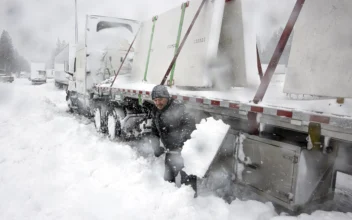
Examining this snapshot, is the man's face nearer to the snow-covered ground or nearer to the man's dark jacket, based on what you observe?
the man's dark jacket

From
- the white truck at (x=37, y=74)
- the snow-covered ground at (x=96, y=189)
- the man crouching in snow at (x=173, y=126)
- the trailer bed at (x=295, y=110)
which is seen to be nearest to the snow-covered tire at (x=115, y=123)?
the snow-covered ground at (x=96, y=189)

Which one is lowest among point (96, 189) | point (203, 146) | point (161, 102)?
point (96, 189)

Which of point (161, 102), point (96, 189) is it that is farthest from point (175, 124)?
point (96, 189)

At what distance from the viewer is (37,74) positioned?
42312 millimetres

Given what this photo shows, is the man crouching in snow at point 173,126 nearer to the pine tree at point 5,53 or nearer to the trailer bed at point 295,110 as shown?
the trailer bed at point 295,110

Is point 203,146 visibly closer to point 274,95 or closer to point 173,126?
point 173,126

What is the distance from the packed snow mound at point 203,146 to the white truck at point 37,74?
45034 millimetres

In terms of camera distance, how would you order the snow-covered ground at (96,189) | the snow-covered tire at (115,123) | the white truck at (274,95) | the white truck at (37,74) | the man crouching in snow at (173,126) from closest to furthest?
the white truck at (274,95) < the snow-covered ground at (96,189) < the man crouching in snow at (173,126) < the snow-covered tire at (115,123) < the white truck at (37,74)

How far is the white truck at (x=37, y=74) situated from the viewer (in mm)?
42156

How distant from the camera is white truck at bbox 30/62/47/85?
42156 millimetres

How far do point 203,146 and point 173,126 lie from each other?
579 mm

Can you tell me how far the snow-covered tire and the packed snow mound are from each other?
3418 mm

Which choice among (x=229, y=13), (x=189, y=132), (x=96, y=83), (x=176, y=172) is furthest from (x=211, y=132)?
(x=96, y=83)

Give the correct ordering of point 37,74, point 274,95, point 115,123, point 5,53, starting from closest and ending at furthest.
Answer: point 274,95
point 115,123
point 5,53
point 37,74
